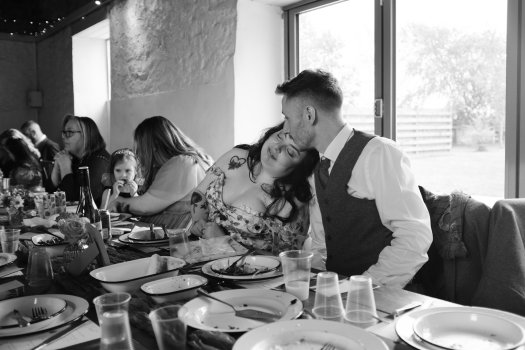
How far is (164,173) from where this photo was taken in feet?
10.1

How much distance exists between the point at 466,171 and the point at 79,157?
3.17 metres

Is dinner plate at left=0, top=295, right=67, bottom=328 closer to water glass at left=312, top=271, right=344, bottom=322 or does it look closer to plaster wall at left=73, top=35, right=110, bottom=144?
water glass at left=312, top=271, right=344, bottom=322

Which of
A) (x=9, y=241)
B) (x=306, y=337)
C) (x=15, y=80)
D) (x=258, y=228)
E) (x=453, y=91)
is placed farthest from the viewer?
(x=15, y=80)

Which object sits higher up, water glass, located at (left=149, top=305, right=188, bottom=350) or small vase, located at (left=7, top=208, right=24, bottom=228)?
water glass, located at (left=149, top=305, right=188, bottom=350)

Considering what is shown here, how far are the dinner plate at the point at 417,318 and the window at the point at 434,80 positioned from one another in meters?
1.96

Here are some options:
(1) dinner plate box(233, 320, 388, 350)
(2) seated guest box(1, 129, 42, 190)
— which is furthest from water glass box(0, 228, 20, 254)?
(2) seated guest box(1, 129, 42, 190)

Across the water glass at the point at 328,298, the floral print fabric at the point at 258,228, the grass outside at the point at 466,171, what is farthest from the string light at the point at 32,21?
the water glass at the point at 328,298

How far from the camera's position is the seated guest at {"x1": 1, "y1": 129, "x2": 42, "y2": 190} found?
4.56m

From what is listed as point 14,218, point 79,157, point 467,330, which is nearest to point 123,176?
point 14,218

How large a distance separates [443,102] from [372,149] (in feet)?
5.43

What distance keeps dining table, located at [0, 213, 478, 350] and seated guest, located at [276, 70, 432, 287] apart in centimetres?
39

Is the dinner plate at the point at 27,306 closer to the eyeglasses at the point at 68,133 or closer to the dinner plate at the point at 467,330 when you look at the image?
Answer: the dinner plate at the point at 467,330

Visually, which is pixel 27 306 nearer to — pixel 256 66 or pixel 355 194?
pixel 355 194

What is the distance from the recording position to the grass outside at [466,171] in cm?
294
